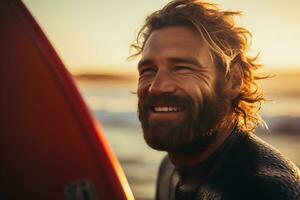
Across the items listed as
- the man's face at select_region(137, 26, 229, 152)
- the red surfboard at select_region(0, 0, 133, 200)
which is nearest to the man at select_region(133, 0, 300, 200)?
the man's face at select_region(137, 26, 229, 152)

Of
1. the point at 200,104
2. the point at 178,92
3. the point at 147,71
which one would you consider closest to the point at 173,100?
the point at 178,92

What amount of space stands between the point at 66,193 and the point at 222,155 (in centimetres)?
80

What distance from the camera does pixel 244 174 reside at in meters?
2.26

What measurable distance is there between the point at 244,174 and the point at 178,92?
1.74ft

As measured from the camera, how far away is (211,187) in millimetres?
2373

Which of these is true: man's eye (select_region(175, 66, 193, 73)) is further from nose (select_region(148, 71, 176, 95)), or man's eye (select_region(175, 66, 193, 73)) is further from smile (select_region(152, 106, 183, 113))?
smile (select_region(152, 106, 183, 113))

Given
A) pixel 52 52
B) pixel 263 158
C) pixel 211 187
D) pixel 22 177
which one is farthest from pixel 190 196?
pixel 52 52

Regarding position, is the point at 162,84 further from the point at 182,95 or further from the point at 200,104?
the point at 200,104

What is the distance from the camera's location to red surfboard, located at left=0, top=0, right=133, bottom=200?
239 cm

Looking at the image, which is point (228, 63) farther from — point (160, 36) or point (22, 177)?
point (22, 177)

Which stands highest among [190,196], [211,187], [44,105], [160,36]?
[160,36]

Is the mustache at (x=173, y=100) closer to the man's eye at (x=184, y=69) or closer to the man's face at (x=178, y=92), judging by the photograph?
the man's face at (x=178, y=92)

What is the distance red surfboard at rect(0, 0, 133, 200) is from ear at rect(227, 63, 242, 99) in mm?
745

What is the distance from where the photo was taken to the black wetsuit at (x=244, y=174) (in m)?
2.18
